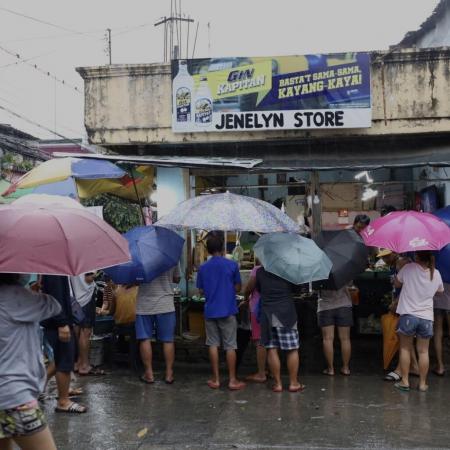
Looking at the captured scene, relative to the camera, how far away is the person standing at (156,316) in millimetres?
6535

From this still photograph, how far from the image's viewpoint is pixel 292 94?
8.26 metres

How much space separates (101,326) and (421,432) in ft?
15.2

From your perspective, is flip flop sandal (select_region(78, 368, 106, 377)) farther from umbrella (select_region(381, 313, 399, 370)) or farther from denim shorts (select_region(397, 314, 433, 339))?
denim shorts (select_region(397, 314, 433, 339))

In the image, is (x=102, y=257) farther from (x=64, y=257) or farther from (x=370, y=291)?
(x=370, y=291)

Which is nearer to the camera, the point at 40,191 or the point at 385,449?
the point at 385,449

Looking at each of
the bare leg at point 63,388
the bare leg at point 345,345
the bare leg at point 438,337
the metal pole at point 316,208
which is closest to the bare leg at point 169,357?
the bare leg at point 63,388

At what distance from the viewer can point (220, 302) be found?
6.32 metres

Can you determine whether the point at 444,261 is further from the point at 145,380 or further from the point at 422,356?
the point at 145,380

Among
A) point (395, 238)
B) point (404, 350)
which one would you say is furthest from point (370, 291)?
point (395, 238)

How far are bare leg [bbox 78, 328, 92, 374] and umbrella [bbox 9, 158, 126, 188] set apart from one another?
2.01 meters

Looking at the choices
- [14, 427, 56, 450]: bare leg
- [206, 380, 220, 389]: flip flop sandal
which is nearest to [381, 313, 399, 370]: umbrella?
[206, 380, 220, 389]: flip flop sandal

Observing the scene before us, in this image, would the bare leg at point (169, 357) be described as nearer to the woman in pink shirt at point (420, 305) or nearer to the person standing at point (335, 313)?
the person standing at point (335, 313)

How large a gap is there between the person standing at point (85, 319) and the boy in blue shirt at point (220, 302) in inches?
55.1

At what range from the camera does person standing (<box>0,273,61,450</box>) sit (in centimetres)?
312
